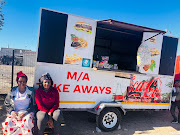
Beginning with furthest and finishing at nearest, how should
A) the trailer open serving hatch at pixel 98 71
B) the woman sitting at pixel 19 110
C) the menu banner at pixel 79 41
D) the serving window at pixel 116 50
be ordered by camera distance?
the serving window at pixel 116 50, the menu banner at pixel 79 41, the trailer open serving hatch at pixel 98 71, the woman sitting at pixel 19 110

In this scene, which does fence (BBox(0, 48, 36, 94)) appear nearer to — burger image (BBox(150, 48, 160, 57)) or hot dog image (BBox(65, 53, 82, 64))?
hot dog image (BBox(65, 53, 82, 64))

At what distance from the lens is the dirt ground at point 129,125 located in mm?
4008

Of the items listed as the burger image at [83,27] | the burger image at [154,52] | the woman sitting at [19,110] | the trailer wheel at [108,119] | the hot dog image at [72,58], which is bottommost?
the trailer wheel at [108,119]

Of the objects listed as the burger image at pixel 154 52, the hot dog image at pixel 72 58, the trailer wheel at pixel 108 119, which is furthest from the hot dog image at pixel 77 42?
the burger image at pixel 154 52

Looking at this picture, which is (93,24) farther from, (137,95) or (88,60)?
(137,95)

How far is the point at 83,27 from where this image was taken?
3.83m

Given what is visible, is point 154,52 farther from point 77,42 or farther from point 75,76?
point 75,76

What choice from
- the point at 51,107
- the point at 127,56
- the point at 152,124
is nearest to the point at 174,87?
the point at 152,124

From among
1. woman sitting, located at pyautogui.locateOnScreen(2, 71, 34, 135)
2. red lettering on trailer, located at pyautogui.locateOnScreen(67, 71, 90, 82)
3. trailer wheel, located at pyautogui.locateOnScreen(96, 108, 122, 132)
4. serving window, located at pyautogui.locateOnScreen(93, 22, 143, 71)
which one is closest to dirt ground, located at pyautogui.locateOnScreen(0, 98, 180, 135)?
trailer wheel, located at pyautogui.locateOnScreen(96, 108, 122, 132)

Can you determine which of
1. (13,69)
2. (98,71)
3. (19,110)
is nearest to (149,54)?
(98,71)

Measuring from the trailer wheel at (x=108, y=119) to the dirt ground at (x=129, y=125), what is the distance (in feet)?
0.50

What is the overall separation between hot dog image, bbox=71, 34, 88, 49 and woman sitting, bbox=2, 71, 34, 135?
4.89ft

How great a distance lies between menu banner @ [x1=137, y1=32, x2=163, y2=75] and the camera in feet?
14.5

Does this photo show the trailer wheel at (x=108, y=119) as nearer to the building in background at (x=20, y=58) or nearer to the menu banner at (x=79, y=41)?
the menu banner at (x=79, y=41)
